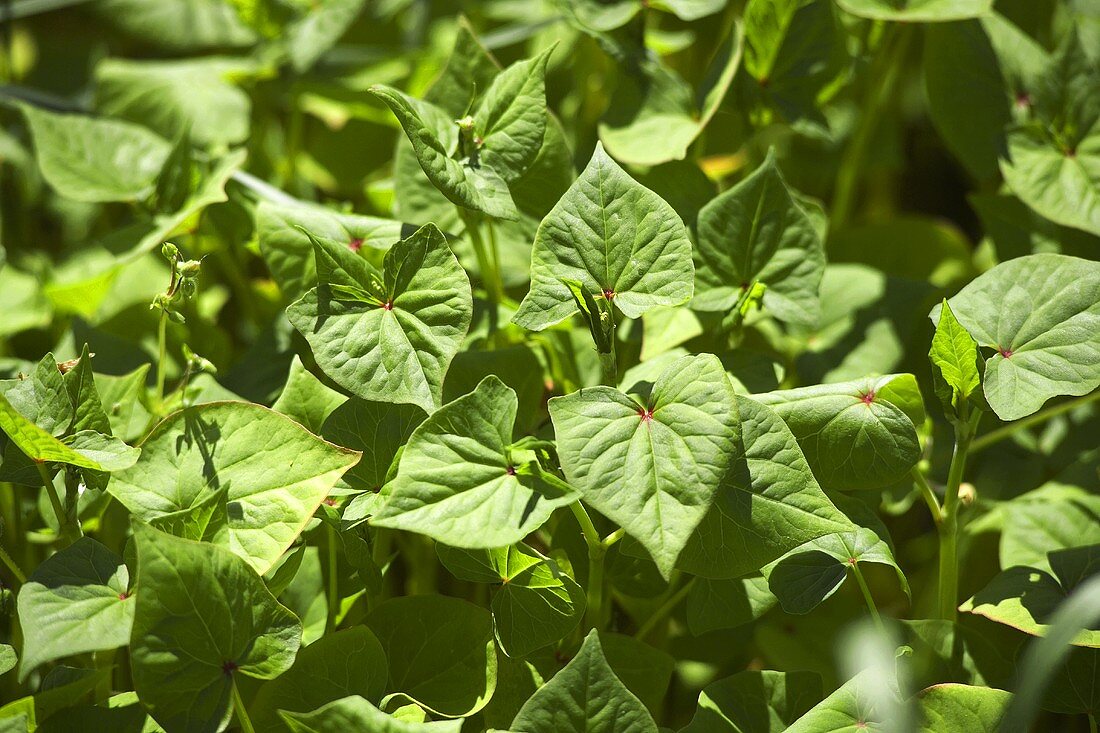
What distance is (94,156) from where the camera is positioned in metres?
0.90

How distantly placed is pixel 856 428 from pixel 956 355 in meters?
0.08

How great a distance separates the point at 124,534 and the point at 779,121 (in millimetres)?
726

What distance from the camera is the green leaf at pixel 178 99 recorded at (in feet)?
3.50

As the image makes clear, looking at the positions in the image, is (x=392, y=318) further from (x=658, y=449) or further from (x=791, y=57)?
(x=791, y=57)

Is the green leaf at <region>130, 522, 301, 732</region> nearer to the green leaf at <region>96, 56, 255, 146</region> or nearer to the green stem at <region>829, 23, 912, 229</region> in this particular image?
the green leaf at <region>96, 56, 255, 146</region>

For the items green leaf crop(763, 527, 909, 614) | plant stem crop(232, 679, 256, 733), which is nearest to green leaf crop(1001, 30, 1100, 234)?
green leaf crop(763, 527, 909, 614)

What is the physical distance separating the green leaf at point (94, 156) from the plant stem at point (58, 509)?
1.06ft

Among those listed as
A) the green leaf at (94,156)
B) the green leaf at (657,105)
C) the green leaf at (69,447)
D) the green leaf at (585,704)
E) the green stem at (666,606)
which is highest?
the green leaf at (657,105)

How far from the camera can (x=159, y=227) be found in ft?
2.72

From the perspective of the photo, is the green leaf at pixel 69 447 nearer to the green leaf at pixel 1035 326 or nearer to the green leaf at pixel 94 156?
the green leaf at pixel 94 156

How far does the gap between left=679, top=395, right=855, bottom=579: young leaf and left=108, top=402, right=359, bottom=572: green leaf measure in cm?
24

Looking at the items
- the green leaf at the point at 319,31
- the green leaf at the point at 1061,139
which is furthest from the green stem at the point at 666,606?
the green leaf at the point at 319,31

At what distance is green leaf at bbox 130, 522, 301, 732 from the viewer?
20.5 inches

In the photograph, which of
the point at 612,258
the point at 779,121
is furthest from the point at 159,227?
the point at 779,121
